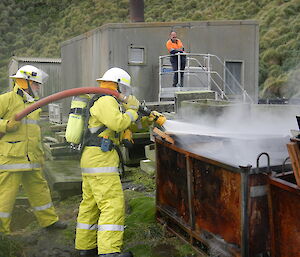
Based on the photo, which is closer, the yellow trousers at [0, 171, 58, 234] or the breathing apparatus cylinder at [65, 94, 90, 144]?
the breathing apparatus cylinder at [65, 94, 90, 144]

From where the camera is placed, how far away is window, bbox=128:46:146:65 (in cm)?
1148

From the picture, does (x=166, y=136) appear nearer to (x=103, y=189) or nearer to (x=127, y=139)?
(x=127, y=139)

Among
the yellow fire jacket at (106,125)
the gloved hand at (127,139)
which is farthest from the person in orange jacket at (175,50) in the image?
the yellow fire jacket at (106,125)

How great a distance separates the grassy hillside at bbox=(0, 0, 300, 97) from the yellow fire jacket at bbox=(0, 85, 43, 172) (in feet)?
48.2

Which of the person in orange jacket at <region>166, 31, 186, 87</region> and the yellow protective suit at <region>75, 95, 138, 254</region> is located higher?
the person in orange jacket at <region>166, 31, 186, 87</region>

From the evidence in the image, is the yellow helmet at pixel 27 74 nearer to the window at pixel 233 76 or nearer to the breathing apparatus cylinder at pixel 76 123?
the breathing apparatus cylinder at pixel 76 123

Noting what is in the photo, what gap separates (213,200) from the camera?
3232 millimetres

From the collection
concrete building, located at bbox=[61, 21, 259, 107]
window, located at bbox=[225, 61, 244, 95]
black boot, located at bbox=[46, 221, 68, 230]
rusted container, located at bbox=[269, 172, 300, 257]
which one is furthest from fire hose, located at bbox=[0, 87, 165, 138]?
window, located at bbox=[225, 61, 244, 95]

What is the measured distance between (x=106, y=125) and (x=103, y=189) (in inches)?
24.2

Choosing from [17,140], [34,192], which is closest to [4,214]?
[34,192]

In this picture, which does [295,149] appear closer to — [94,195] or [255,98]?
[94,195]

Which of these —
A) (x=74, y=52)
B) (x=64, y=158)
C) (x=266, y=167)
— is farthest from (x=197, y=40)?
(x=266, y=167)

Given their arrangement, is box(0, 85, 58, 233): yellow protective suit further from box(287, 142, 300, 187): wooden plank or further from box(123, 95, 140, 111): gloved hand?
box(287, 142, 300, 187): wooden plank

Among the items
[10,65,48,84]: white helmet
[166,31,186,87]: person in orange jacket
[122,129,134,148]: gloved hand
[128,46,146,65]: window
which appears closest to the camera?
[122,129,134,148]: gloved hand
